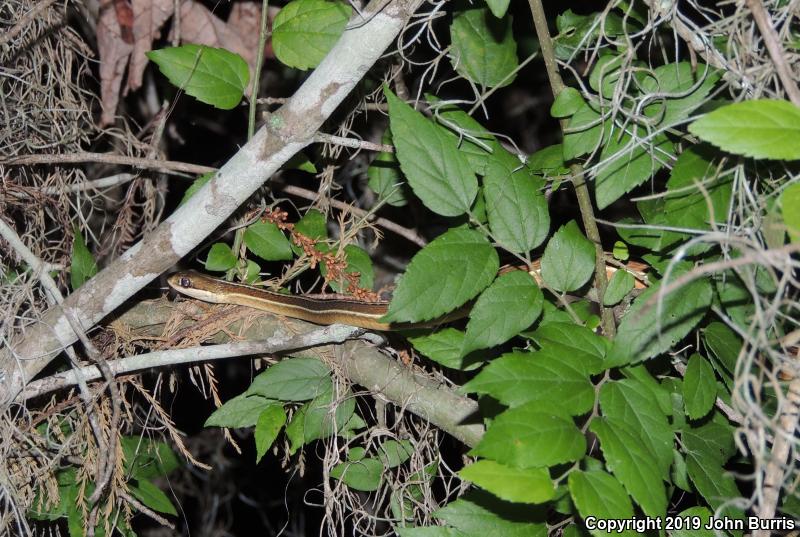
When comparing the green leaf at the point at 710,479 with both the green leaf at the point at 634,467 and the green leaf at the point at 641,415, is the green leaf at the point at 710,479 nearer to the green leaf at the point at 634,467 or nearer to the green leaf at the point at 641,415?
the green leaf at the point at 641,415

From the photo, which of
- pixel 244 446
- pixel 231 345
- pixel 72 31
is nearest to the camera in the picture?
pixel 231 345

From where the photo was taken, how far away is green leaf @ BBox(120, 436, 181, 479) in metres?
2.30

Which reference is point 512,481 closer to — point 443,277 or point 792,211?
point 443,277

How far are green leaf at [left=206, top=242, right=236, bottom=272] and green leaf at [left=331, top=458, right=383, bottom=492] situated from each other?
Result: 68cm

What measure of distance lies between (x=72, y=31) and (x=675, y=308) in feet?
7.39

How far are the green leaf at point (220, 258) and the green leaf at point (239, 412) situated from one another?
0.39 m

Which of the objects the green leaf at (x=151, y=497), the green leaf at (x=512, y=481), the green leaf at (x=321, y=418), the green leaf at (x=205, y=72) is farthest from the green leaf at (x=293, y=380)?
the green leaf at (x=512, y=481)

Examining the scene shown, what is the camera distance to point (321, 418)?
6.90 ft

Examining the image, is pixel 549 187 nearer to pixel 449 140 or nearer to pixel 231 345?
pixel 449 140

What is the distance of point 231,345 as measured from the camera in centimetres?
203

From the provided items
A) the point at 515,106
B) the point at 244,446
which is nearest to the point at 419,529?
the point at 244,446

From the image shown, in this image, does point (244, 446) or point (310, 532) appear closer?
point (244, 446)

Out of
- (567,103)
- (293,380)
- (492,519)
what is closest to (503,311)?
(492,519)

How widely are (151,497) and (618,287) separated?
1555 mm
